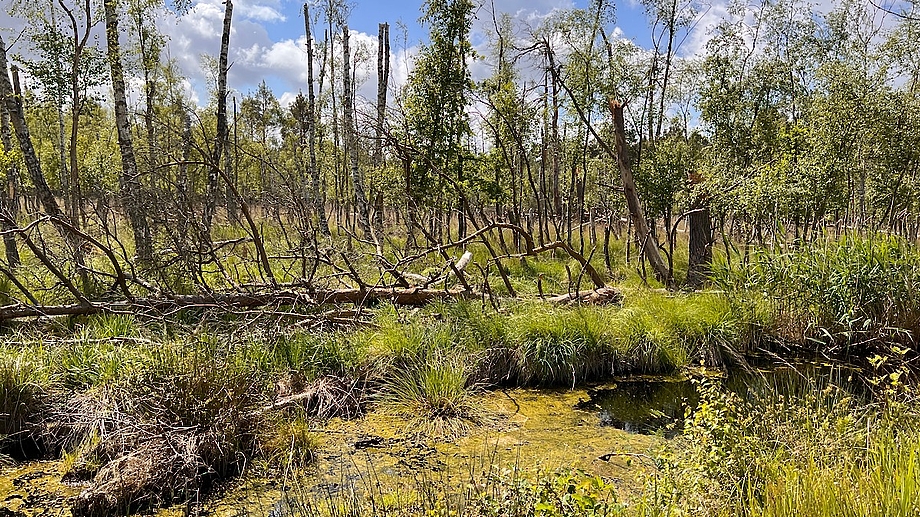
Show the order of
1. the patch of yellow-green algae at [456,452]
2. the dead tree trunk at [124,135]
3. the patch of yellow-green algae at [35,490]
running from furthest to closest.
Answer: the dead tree trunk at [124,135] < the patch of yellow-green algae at [456,452] < the patch of yellow-green algae at [35,490]

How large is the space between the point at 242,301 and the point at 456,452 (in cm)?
326

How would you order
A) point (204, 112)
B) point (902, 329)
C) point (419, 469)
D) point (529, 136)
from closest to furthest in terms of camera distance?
point (419, 469), point (902, 329), point (529, 136), point (204, 112)

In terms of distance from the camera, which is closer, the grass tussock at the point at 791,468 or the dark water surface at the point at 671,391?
the grass tussock at the point at 791,468

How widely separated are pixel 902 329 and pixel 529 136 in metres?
9.07

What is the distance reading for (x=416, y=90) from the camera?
10.4m

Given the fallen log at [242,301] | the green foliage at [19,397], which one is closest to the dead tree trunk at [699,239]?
the fallen log at [242,301]

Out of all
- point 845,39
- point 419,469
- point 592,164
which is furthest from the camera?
point 845,39

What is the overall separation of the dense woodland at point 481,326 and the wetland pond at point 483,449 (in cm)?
4

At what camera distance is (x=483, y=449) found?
458 cm

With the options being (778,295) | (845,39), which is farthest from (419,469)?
(845,39)

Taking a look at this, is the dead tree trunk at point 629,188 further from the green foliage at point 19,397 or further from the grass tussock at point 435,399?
the green foliage at point 19,397

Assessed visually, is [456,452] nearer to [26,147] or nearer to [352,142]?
[26,147]

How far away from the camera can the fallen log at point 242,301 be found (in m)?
6.12

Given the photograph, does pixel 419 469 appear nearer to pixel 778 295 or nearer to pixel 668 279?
pixel 778 295
